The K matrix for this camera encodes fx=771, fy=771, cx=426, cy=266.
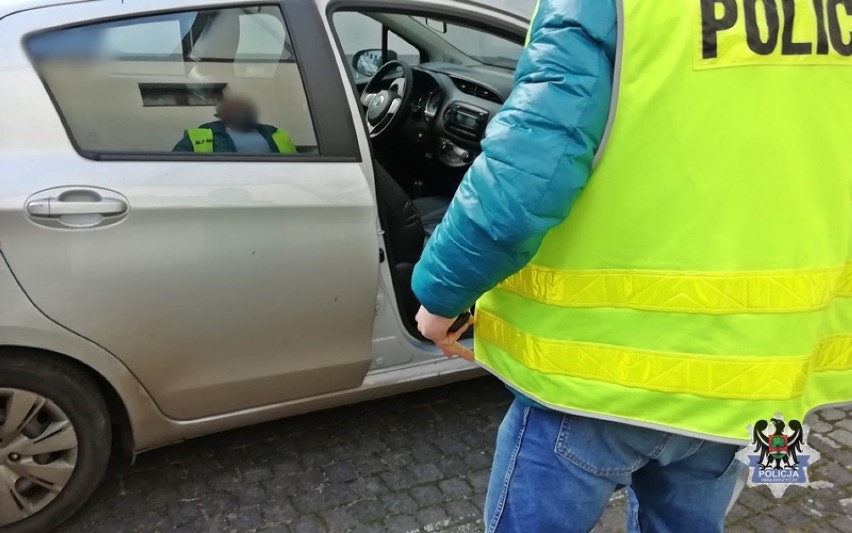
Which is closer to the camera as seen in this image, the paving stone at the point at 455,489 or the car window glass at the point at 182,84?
the car window glass at the point at 182,84

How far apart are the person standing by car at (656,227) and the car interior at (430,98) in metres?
2.07

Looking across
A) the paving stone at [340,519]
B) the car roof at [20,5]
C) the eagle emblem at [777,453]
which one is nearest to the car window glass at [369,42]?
the car roof at [20,5]

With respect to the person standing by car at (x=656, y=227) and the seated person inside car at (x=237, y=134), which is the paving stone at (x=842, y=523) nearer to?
the person standing by car at (x=656, y=227)

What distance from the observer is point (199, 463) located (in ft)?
9.43

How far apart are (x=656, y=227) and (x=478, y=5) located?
78.8 inches

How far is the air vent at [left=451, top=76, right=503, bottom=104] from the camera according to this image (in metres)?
3.55

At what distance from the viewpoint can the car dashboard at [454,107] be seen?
3559 mm

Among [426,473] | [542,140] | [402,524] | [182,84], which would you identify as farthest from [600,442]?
[182,84]

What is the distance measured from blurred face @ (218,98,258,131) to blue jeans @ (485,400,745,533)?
1460mm

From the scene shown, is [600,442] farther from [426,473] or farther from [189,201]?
[426,473]

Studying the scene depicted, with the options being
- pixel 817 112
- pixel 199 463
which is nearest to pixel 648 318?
pixel 817 112

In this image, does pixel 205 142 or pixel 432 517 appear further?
pixel 432 517

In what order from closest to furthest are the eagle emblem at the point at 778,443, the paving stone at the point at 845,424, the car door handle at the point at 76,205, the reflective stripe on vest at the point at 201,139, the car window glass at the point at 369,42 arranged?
the eagle emblem at the point at 778,443 → the car door handle at the point at 76,205 → the reflective stripe on vest at the point at 201,139 → the paving stone at the point at 845,424 → the car window glass at the point at 369,42

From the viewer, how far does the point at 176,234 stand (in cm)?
228
